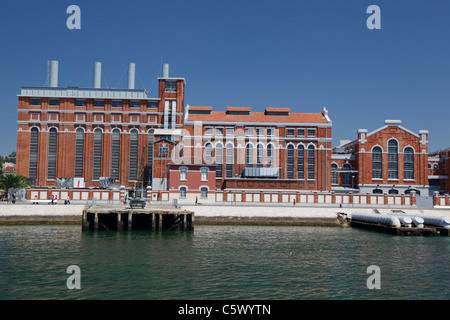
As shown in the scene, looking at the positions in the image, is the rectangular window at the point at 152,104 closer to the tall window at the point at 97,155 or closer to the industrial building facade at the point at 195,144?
the industrial building facade at the point at 195,144

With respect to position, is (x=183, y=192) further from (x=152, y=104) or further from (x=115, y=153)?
(x=152, y=104)

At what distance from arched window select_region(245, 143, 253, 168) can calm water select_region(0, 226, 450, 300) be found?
3749 cm

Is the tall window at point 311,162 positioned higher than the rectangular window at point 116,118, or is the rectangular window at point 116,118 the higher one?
the rectangular window at point 116,118

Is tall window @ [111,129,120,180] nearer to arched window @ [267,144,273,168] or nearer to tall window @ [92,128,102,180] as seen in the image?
tall window @ [92,128,102,180]

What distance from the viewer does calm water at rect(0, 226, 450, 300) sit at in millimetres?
18441

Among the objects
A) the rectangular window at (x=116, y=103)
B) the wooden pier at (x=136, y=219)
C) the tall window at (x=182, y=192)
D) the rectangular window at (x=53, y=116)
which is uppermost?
the rectangular window at (x=116, y=103)

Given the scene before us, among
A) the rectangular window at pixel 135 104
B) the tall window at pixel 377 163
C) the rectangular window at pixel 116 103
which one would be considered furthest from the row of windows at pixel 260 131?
the rectangular window at pixel 116 103

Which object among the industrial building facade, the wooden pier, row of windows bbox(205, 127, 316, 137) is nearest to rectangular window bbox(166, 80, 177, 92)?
the industrial building facade

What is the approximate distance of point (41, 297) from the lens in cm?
1697

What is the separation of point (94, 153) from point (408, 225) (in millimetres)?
58818

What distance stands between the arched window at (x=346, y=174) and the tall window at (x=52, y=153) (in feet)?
189

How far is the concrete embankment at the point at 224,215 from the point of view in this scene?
4616cm

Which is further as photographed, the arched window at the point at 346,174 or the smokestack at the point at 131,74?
the smokestack at the point at 131,74
